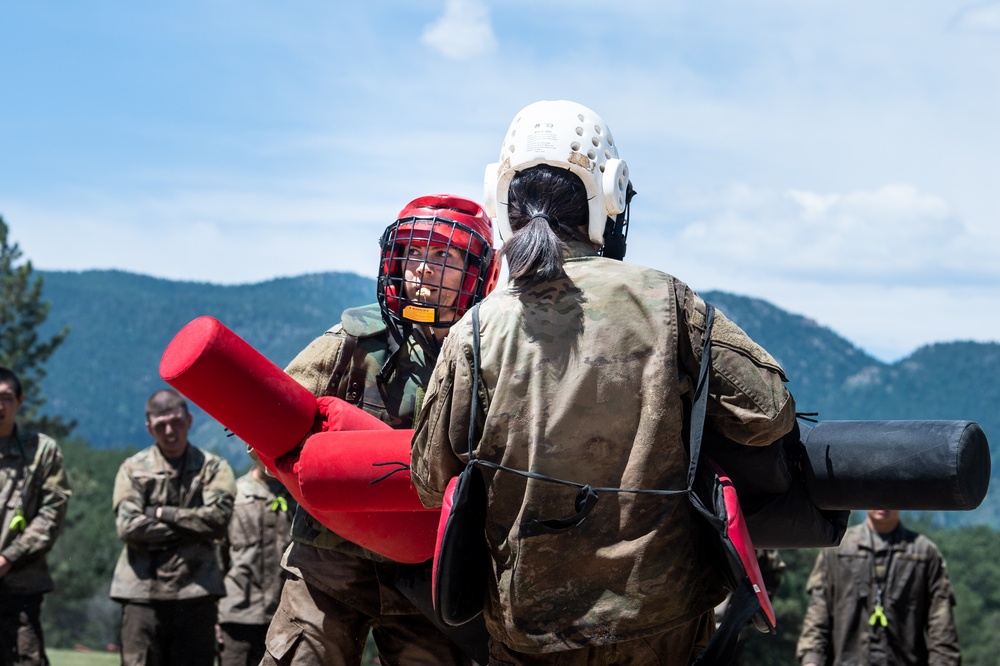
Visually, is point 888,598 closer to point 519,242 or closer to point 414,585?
point 414,585

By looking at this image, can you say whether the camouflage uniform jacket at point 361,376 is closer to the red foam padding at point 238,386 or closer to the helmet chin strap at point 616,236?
the red foam padding at point 238,386

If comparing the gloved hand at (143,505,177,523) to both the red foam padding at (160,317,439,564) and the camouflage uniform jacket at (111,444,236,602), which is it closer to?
the camouflage uniform jacket at (111,444,236,602)

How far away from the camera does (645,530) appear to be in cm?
352

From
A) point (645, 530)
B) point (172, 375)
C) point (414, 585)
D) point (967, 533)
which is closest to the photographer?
point (645, 530)

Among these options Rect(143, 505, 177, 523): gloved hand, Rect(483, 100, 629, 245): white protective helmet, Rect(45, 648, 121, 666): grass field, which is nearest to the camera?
Rect(483, 100, 629, 245): white protective helmet

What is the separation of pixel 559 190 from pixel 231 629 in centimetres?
762

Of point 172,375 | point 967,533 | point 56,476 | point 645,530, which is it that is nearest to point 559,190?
point 645,530

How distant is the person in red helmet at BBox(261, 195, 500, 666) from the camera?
4859 mm

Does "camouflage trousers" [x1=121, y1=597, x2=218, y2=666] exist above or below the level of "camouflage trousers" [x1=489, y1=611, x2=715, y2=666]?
below

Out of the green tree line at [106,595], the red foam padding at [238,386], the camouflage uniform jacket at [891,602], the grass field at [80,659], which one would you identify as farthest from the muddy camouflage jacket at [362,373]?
the green tree line at [106,595]

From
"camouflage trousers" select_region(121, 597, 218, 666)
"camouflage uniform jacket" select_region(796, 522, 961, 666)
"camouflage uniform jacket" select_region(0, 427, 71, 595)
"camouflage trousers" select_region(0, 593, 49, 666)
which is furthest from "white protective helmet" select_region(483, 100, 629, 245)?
"camouflage uniform jacket" select_region(796, 522, 961, 666)

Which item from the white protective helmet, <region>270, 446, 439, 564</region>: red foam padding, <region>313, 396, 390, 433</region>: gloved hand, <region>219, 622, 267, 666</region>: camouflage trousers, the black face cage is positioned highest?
the white protective helmet

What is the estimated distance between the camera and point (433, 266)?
191 inches

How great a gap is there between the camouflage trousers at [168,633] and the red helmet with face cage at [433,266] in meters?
5.15
